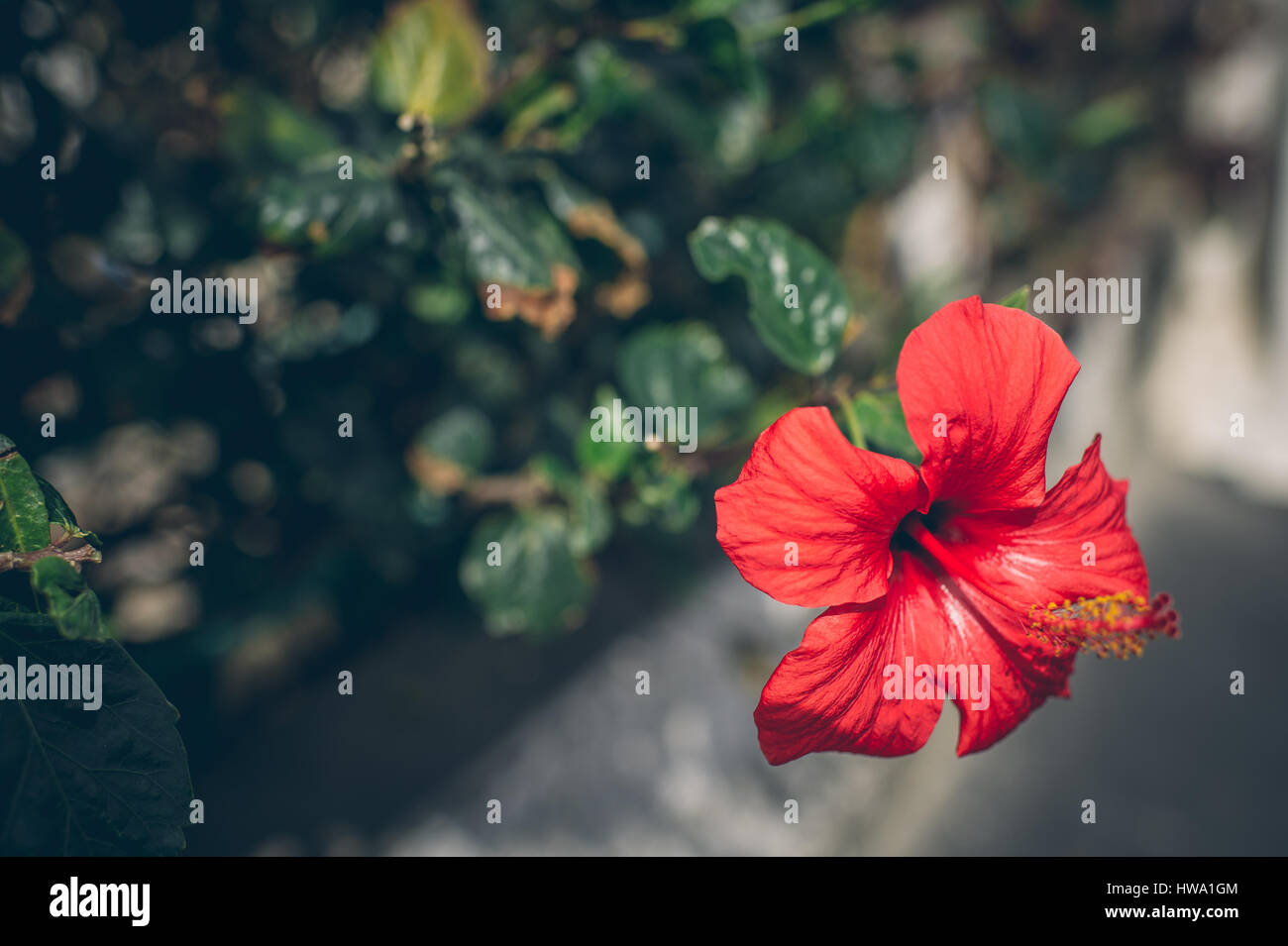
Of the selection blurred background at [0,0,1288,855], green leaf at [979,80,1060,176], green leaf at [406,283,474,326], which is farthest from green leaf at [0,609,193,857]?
green leaf at [979,80,1060,176]

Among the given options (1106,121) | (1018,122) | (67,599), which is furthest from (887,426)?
(1106,121)

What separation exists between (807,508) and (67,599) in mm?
572

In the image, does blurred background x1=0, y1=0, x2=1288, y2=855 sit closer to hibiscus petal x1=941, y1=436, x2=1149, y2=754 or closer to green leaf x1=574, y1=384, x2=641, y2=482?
green leaf x1=574, y1=384, x2=641, y2=482

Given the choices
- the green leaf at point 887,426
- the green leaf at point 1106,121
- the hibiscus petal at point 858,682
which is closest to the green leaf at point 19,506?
the hibiscus petal at point 858,682

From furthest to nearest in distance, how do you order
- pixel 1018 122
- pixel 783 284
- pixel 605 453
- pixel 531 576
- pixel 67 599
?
1. pixel 1018 122
2. pixel 531 576
3. pixel 605 453
4. pixel 783 284
5. pixel 67 599

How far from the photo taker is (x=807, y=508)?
626 millimetres

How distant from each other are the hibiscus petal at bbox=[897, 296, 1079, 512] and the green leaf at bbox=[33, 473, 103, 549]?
26.1 inches

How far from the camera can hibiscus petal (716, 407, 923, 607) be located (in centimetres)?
61

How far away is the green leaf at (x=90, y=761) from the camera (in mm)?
613

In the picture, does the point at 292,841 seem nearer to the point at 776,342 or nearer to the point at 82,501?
the point at 82,501

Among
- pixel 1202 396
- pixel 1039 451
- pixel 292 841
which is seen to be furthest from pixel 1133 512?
pixel 292 841

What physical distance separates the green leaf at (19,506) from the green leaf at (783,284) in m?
0.61

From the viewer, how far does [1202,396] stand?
2.37 meters

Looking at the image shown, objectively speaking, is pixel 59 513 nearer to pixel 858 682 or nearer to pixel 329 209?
pixel 329 209
